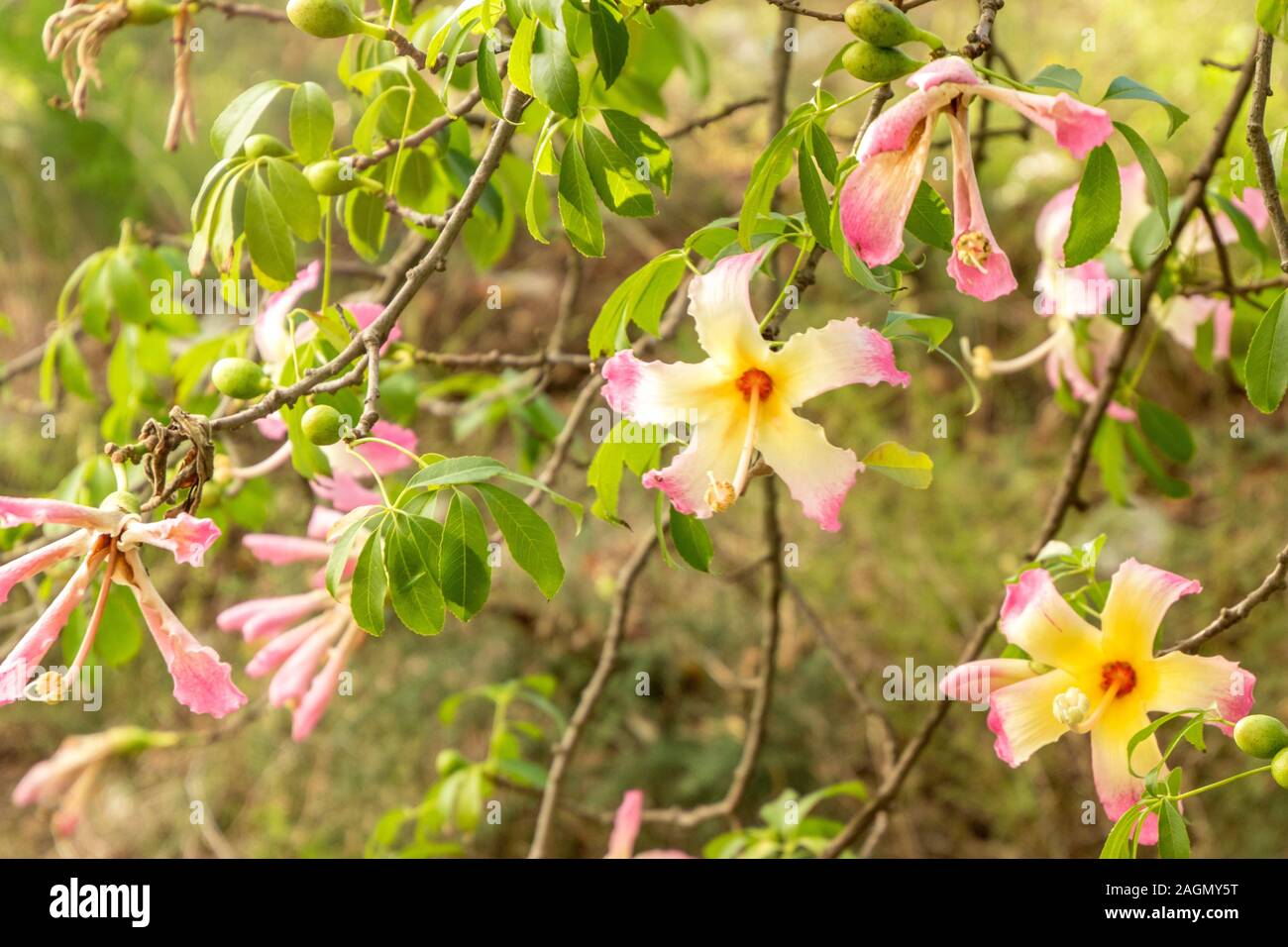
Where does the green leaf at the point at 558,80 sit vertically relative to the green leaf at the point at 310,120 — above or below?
below

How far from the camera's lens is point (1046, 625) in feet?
2.54

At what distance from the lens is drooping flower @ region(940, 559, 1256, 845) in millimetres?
757

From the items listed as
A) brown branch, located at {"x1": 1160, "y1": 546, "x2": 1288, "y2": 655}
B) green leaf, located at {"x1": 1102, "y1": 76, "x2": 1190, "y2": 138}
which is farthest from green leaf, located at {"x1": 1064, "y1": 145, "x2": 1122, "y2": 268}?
brown branch, located at {"x1": 1160, "y1": 546, "x2": 1288, "y2": 655}

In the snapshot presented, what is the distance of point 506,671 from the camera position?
2285mm

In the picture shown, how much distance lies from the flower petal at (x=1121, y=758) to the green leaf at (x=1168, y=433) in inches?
19.1

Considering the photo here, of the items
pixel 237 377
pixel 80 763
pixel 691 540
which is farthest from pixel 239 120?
pixel 80 763

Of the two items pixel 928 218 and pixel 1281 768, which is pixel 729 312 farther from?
pixel 1281 768

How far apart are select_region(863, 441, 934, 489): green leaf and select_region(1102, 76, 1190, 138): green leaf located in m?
0.13

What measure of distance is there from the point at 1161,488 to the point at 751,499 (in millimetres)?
1360

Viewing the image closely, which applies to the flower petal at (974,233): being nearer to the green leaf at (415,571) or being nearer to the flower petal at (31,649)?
the green leaf at (415,571)

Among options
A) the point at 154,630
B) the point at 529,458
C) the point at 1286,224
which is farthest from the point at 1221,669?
the point at 529,458

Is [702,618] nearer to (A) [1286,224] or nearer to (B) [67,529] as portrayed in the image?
(B) [67,529]

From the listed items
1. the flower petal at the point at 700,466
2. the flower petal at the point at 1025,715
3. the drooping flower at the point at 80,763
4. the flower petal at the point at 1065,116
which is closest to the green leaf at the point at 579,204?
the flower petal at the point at 700,466

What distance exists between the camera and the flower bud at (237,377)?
2.44 feet
